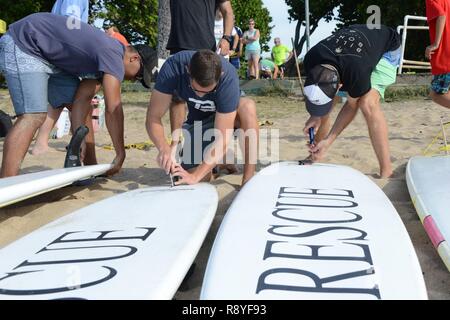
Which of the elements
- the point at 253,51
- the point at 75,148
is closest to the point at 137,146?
the point at 75,148

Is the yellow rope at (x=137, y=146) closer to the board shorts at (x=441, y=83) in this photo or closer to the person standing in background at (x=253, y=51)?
the board shorts at (x=441, y=83)

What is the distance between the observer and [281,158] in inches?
157

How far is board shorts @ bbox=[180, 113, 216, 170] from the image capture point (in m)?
3.29

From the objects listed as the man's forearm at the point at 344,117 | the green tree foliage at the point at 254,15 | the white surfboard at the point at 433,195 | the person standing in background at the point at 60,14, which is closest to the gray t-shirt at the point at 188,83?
the man's forearm at the point at 344,117

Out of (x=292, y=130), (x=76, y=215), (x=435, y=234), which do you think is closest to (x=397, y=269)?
(x=435, y=234)

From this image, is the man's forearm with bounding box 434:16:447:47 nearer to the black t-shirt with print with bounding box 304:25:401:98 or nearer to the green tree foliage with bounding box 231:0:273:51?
the black t-shirt with print with bounding box 304:25:401:98

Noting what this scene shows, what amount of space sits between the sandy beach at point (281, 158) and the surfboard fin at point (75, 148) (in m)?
0.16

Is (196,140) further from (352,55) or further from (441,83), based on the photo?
(441,83)

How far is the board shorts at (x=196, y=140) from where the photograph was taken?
10.8 ft

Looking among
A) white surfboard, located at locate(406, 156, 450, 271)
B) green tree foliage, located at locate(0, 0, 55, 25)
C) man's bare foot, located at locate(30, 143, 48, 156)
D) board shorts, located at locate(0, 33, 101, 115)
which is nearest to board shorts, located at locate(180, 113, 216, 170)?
board shorts, located at locate(0, 33, 101, 115)

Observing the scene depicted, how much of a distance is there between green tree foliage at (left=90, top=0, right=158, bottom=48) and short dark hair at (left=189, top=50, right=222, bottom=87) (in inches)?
531

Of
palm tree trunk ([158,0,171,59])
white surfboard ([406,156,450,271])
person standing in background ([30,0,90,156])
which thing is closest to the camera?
white surfboard ([406,156,450,271])

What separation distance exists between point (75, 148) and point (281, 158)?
1541 millimetres
